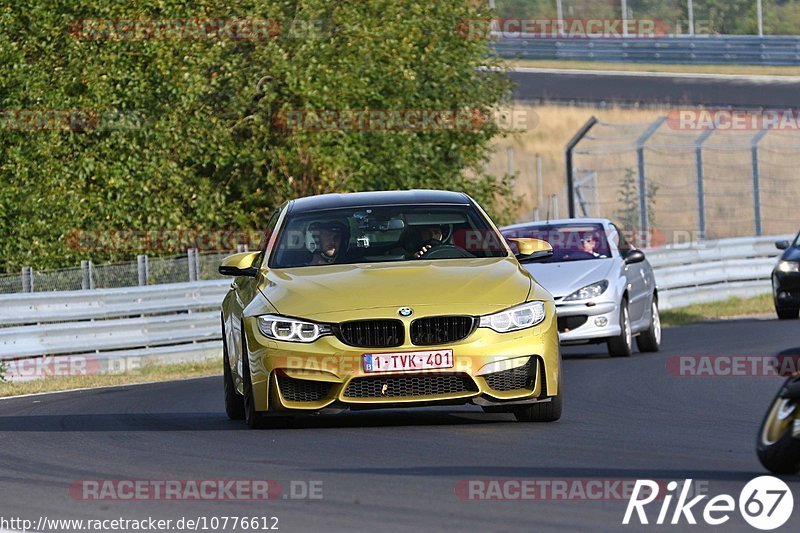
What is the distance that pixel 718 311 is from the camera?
1074 inches

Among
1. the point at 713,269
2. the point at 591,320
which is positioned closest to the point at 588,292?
the point at 591,320

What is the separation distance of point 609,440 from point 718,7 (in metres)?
56.0

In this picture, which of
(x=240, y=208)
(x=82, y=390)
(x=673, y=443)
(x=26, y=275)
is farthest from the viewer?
(x=240, y=208)

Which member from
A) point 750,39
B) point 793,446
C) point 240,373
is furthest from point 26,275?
point 750,39

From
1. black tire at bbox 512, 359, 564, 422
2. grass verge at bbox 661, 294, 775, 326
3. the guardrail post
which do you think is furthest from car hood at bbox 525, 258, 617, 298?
grass verge at bbox 661, 294, 775, 326

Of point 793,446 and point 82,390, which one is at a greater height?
point 793,446

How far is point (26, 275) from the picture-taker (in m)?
20.9

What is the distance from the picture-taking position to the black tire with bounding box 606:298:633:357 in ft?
59.2

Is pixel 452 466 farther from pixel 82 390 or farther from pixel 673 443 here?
pixel 82 390

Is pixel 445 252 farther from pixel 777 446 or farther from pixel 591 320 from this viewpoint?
pixel 591 320

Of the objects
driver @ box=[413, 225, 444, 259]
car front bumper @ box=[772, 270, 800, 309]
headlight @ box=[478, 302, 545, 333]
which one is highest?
driver @ box=[413, 225, 444, 259]

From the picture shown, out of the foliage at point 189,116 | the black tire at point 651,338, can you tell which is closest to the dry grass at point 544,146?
the foliage at point 189,116

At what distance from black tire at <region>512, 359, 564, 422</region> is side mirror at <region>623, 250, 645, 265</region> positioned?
25.3 feet

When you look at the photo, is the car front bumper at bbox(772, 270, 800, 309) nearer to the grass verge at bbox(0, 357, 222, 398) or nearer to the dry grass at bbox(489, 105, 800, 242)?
the grass verge at bbox(0, 357, 222, 398)
